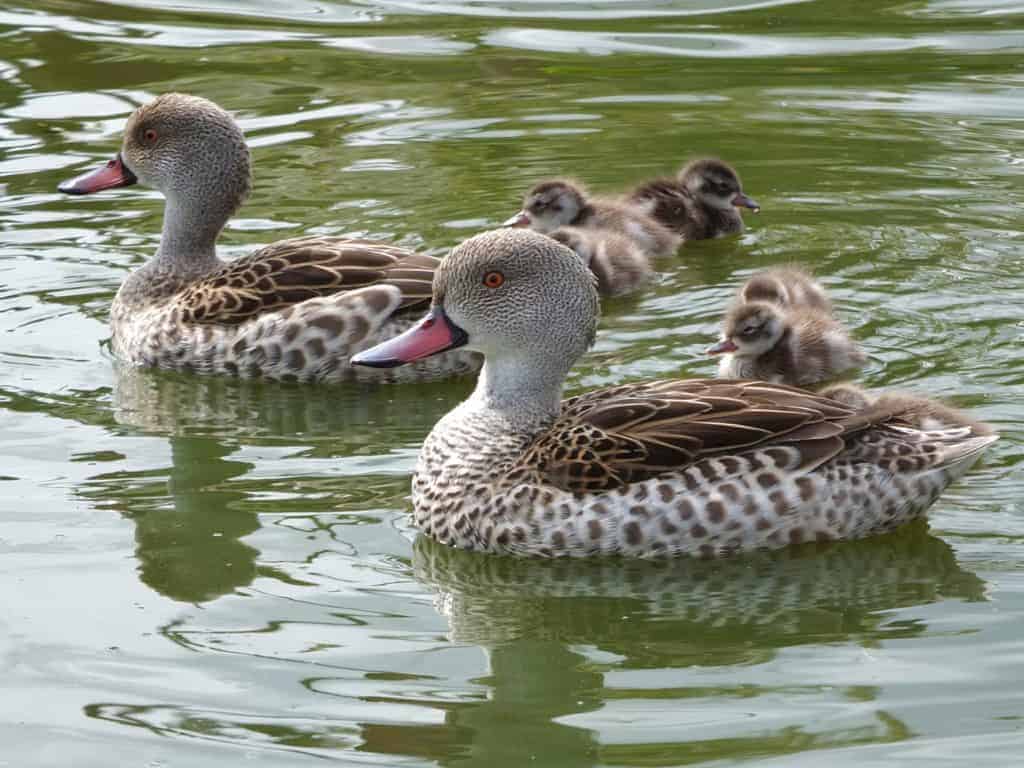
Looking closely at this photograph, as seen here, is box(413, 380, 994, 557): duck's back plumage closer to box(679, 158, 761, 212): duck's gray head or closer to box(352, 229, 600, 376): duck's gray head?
box(352, 229, 600, 376): duck's gray head

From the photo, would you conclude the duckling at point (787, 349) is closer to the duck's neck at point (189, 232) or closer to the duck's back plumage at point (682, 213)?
the duck's back plumage at point (682, 213)

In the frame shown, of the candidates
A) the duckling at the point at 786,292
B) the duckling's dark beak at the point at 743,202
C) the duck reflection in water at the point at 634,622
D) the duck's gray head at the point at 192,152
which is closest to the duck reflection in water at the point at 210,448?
the duck reflection in water at the point at 634,622

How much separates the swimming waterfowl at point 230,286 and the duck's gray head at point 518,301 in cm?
158

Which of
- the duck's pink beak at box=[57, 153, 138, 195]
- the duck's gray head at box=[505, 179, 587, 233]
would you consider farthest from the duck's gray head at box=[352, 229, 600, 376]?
the duck's gray head at box=[505, 179, 587, 233]

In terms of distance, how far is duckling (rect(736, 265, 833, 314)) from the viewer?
8.30 meters

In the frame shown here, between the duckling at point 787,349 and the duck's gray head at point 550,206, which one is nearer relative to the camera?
the duckling at point 787,349

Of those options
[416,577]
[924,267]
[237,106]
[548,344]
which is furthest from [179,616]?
[237,106]

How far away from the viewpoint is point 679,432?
6.31 meters

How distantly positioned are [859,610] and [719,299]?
3304 millimetres

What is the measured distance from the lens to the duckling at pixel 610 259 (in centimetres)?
918

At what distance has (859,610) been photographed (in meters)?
5.96

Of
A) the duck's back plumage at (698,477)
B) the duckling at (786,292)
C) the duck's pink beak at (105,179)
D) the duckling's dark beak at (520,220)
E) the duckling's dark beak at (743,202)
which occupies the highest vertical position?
the duck's pink beak at (105,179)

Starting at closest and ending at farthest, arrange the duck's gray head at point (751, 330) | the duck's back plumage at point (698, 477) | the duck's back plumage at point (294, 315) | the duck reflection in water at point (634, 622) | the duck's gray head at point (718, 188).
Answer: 1. the duck reflection in water at point (634, 622)
2. the duck's back plumage at point (698, 477)
3. the duck's gray head at point (751, 330)
4. the duck's back plumage at point (294, 315)
5. the duck's gray head at point (718, 188)

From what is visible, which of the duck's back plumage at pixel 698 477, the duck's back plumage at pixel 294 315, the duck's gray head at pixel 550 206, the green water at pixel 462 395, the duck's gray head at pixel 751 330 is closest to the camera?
the green water at pixel 462 395
